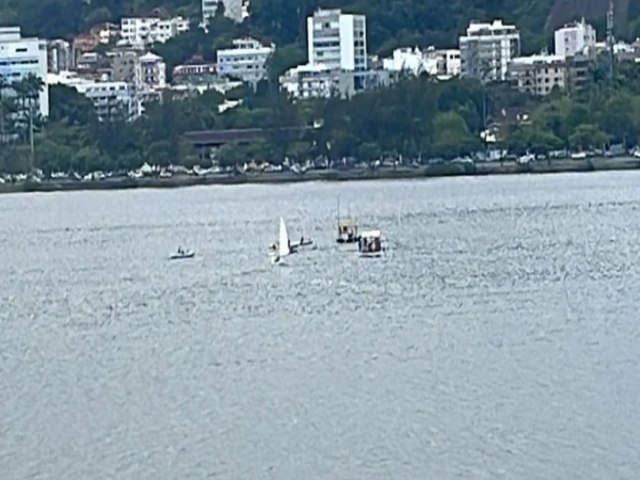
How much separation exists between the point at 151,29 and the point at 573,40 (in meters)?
24.2

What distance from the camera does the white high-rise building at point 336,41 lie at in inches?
3580

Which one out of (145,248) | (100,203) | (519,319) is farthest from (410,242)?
(100,203)

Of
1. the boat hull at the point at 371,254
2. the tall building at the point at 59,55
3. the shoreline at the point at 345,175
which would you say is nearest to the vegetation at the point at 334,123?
the shoreline at the point at 345,175

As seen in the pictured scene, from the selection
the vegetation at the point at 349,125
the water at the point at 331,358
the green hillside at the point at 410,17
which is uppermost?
the green hillside at the point at 410,17

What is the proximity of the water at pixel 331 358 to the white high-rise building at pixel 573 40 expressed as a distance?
44399 mm

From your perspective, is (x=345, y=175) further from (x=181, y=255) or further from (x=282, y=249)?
(x=282, y=249)

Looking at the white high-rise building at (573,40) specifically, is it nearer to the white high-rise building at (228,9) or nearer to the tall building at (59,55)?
the white high-rise building at (228,9)

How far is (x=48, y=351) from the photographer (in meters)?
25.7

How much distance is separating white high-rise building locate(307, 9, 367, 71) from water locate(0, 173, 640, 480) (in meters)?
46.8

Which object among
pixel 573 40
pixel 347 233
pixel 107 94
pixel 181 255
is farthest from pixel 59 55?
pixel 181 255

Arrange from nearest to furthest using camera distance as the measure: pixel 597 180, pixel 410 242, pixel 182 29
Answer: pixel 410 242 < pixel 597 180 < pixel 182 29

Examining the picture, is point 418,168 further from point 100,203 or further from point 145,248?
point 145,248

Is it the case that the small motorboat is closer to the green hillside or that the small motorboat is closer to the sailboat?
the sailboat

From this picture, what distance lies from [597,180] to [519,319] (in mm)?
37528
